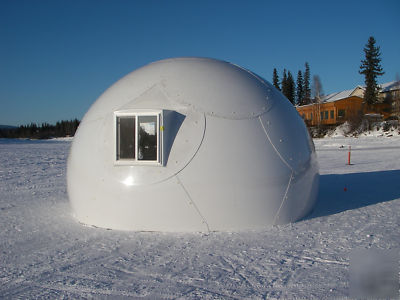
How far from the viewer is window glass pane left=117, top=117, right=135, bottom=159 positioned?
5.24 metres

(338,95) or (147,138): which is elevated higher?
(338,95)

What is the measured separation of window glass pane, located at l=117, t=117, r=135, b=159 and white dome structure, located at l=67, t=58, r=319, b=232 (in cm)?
2

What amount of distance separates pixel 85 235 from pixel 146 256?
150 centimetres

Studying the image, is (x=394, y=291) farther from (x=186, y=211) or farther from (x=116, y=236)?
(x=116, y=236)

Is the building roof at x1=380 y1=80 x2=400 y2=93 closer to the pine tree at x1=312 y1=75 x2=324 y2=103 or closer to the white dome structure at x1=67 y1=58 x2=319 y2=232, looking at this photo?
the pine tree at x1=312 y1=75 x2=324 y2=103

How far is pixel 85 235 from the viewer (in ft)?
17.1

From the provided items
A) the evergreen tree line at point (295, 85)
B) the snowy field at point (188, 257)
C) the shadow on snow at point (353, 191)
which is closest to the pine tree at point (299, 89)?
the evergreen tree line at point (295, 85)

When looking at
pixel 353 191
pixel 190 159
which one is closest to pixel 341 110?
pixel 353 191

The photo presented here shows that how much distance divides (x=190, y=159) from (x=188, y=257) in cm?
155

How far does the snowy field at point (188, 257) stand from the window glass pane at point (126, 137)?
133 cm

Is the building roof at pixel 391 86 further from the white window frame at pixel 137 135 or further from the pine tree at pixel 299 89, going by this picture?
the white window frame at pixel 137 135

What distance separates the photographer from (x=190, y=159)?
5.06 m

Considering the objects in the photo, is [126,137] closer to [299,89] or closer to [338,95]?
[338,95]

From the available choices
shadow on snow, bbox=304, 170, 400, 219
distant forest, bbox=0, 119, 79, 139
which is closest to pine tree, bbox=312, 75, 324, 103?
shadow on snow, bbox=304, 170, 400, 219
